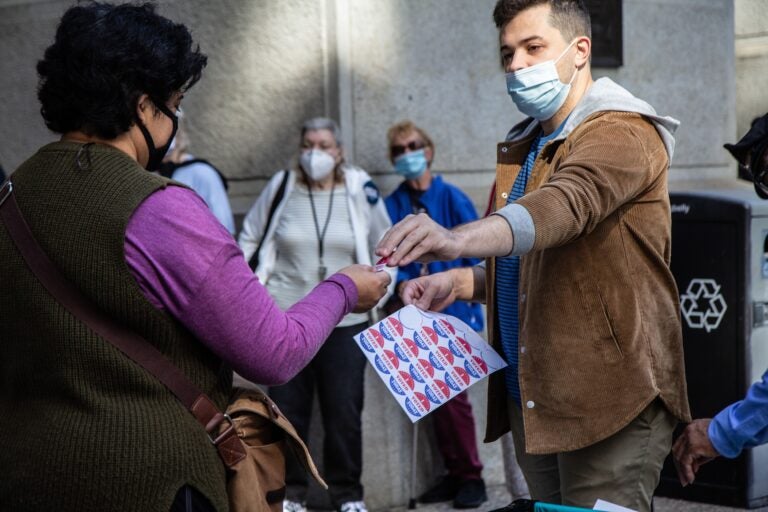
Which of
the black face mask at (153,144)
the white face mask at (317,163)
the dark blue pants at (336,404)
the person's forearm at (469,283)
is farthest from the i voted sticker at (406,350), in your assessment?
the white face mask at (317,163)

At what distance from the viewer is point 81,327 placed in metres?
1.91

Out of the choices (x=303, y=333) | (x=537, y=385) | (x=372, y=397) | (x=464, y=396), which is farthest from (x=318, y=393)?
(x=303, y=333)

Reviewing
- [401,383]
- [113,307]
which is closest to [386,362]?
[401,383]

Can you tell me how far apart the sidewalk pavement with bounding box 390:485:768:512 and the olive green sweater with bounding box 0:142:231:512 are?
363 cm

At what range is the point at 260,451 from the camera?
7.20ft

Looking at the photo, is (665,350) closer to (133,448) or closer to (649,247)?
(649,247)

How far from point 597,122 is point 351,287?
74 cm

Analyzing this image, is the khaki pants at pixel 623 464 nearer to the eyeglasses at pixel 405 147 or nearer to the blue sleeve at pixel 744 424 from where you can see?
the blue sleeve at pixel 744 424

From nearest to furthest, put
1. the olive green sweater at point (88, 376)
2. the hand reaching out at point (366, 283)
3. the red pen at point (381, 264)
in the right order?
the olive green sweater at point (88, 376), the red pen at point (381, 264), the hand reaching out at point (366, 283)

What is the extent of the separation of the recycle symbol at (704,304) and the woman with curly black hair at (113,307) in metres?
3.32

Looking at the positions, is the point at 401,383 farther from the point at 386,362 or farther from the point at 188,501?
the point at 188,501

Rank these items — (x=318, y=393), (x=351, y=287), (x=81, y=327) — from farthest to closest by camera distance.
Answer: (x=318, y=393) < (x=351, y=287) < (x=81, y=327)

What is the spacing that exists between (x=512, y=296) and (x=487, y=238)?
0.64 meters

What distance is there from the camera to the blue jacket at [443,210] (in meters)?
5.39
